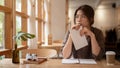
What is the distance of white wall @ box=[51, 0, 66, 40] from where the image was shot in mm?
7066

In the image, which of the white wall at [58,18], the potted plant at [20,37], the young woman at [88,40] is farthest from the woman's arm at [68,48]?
the white wall at [58,18]

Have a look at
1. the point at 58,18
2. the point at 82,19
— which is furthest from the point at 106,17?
the point at 82,19

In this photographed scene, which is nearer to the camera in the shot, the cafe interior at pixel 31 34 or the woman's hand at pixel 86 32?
the cafe interior at pixel 31 34

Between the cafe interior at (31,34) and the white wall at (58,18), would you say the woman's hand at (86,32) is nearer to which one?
the cafe interior at (31,34)

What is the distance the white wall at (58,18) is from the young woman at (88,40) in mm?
5136

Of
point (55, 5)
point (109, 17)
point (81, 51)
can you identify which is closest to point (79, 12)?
point (81, 51)

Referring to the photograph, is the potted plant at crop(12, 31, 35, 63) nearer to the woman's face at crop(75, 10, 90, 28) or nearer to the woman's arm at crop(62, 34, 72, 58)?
the woman's arm at crop(62, 34, 72, 58)

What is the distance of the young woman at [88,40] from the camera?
6.03 ft

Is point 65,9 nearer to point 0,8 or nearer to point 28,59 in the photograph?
point 0,8

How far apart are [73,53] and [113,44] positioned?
904 cm

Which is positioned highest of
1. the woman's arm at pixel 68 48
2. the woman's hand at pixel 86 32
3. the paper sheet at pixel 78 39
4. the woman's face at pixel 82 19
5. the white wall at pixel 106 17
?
the white wall at pixel 106 17

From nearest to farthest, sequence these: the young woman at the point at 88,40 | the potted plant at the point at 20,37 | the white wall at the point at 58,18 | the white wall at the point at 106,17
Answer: the potted plant at the point at 20,37
the young woman at the point at 88,40
the white wall at the point at 58,18
the white wall at the point at 106,17

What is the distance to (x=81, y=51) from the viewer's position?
1901 mm

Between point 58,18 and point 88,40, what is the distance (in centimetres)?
530
